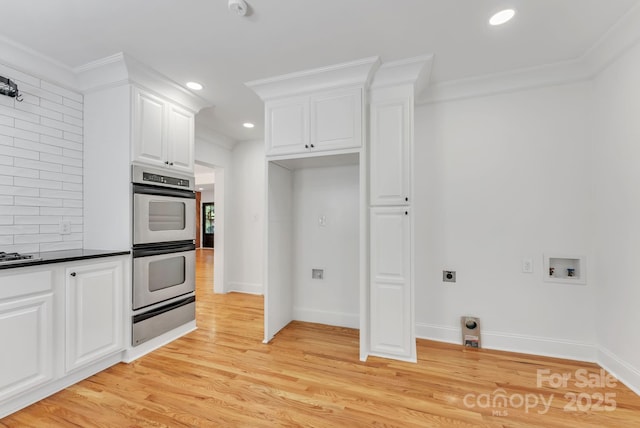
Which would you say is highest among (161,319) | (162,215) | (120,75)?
(120,75)

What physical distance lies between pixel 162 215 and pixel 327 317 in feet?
6.83

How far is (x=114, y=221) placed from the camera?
254cm

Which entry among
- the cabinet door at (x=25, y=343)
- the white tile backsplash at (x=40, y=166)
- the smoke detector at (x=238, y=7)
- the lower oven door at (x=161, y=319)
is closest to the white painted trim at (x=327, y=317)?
the lower oven door at (x=161, y=319)

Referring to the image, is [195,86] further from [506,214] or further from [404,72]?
[506,214]

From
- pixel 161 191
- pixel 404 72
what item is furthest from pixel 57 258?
pixel 404 72

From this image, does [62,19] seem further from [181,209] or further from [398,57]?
[398,57]

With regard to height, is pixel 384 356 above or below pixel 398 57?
below

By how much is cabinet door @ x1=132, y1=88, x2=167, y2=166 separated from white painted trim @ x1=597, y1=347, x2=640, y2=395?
13.6ft

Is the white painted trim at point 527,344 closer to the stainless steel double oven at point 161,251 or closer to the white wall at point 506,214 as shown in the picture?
the white wall at point 506,214

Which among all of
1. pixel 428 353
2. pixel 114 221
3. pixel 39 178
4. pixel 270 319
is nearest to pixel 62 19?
pixel 39 178

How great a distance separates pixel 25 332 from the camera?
6.04ft

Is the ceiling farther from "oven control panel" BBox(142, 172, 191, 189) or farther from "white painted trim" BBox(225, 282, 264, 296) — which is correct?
"white painted trim" BBox(225, 282, 264, 296)

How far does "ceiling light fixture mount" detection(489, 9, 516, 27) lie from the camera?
6.15 ft

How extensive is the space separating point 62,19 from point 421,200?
3.20 m
